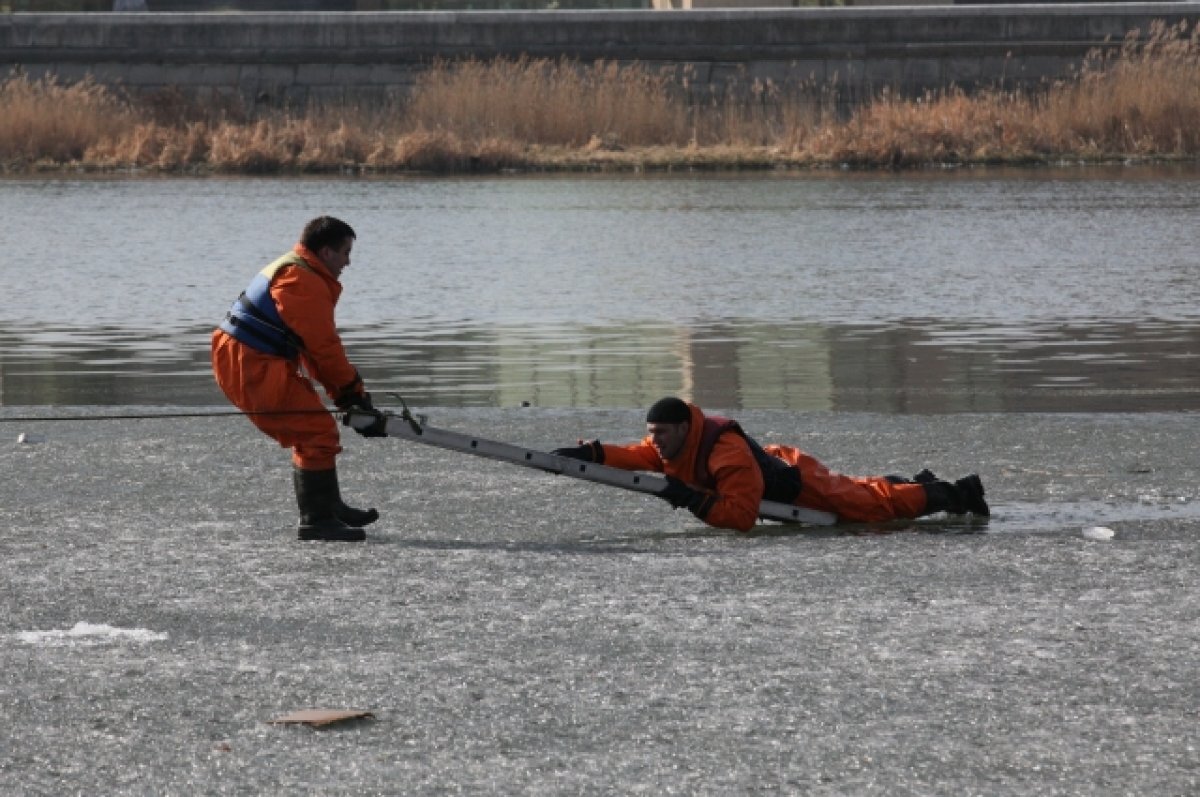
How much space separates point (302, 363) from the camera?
28.4 feet

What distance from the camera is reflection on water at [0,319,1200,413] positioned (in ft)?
41.3

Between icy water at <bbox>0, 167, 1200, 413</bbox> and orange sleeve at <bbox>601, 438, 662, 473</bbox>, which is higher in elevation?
orange sleeve at <bbox>601, 438, 662, 473</bbox>

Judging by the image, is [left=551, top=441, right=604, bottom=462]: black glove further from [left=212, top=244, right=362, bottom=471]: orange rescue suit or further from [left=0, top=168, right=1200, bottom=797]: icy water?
[left=212, top=244, right=362, bottom=471]: orange rescue suit

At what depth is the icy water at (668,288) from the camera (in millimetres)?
13352

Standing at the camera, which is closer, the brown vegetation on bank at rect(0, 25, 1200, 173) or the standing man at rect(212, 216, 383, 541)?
the standing man at rect(212, 216, 383, 541)

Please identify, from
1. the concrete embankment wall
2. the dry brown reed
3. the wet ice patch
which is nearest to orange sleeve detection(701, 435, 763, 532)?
the wet ice patch

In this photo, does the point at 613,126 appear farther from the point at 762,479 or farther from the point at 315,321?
the point at 315,321

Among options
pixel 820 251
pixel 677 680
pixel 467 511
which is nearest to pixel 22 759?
pixel 677 680

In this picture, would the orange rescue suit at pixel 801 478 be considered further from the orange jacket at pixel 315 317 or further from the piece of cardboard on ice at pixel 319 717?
the piece of cardboard on ice at pixel 319 717

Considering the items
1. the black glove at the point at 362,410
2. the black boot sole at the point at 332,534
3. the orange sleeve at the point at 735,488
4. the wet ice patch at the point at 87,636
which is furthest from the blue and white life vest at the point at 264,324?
the wet ice patch at the point at 87,636

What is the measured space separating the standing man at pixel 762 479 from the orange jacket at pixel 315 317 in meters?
0.89

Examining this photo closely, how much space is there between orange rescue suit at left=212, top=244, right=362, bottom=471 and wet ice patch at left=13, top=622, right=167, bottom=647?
1680 millimetres

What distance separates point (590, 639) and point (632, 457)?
7.75 ft

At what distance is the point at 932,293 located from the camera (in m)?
19.0
